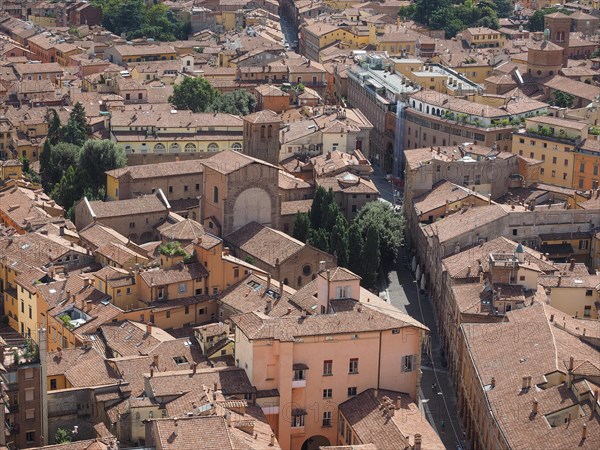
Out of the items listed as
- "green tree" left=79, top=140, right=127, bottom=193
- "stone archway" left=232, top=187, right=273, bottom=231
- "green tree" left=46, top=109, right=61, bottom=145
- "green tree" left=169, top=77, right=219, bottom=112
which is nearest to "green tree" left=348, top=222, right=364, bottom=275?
"stone archway" left=232, top=187, right=273, bottom=231

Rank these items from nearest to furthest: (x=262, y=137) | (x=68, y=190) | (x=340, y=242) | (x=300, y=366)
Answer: (x=300, y=366), (x=340, y=242), (x=68, y=190), (x=262, y=137)

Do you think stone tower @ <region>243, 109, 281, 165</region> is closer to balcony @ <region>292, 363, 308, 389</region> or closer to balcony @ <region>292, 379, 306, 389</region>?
balcony @ <region>292, 363, 308, 389</region>

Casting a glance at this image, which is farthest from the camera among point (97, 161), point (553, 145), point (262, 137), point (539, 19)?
point (539, 19)

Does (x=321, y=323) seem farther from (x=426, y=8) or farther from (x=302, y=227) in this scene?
(x=426, y=8)

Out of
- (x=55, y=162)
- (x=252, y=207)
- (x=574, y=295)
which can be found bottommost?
(x=55, y=162)

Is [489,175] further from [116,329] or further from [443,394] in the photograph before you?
[116,329]

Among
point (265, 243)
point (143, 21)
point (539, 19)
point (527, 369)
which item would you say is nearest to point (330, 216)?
point (265, 243)

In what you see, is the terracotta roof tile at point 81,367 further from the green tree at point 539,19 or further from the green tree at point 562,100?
the green tree at point 539,19
